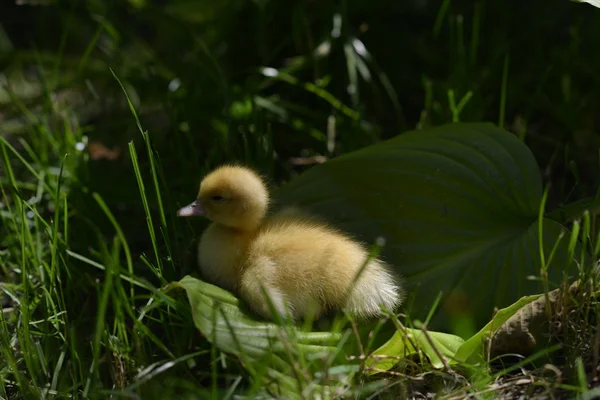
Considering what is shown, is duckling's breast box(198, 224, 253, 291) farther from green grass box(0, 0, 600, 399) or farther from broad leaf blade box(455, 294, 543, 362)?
broad leaf blade box(455, 294, 543, 362)

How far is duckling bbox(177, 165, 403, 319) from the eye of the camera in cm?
164

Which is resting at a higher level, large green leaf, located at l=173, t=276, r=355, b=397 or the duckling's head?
the duckling's head

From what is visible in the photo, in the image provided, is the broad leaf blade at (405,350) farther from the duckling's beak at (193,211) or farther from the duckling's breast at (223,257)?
the duckling's beak at (193,211)

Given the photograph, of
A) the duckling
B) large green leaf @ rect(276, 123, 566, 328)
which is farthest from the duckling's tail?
large green leaf @ rect(276, 123, 566, 328)

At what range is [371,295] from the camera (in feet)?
5.36

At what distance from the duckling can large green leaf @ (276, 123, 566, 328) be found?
4.3 inches

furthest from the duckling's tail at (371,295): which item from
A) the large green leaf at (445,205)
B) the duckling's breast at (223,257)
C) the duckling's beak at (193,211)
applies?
the duckling's beak at (193,211)

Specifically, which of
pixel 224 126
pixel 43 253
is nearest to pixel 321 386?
pixel 43 253

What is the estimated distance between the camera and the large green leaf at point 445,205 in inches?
70.0

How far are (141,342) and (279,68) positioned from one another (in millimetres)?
1372

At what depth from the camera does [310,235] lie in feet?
5.67

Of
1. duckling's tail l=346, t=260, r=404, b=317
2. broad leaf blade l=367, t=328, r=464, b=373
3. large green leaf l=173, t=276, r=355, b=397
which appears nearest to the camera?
large green leaf l=173, t=276, r=355, b=397

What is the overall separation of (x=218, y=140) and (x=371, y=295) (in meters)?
0.83

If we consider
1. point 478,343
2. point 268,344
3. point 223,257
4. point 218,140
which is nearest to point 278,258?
point 223,257
